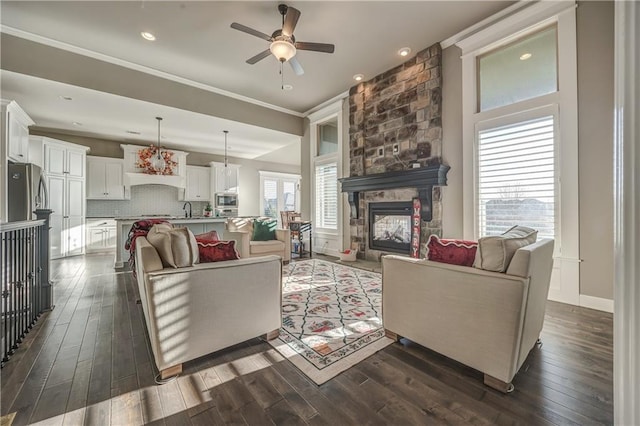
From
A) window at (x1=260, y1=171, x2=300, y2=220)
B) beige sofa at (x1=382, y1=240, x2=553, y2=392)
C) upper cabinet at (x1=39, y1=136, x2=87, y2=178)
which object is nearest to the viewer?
beige sofa at (x1=382, y1=240, x2=553, y2=392)

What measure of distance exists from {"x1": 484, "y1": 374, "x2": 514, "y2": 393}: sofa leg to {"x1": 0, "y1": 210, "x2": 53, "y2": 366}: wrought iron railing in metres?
3.10

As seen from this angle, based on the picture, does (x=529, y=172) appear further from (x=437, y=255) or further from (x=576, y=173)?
Answer: (x=437, y=255)

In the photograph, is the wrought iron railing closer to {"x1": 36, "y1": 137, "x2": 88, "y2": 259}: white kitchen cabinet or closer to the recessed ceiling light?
the recessed ceiling light

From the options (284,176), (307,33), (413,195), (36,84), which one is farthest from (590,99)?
(284,176)

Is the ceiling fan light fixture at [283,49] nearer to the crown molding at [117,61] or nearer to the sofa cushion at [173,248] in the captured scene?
the sofa cushion at [173,248]

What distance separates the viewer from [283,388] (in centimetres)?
158

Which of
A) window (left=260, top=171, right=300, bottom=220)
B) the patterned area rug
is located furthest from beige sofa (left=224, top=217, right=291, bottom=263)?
window (left=260, top=171, right=300, bottom=220)

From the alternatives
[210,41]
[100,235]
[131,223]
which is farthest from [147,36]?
[100,235]

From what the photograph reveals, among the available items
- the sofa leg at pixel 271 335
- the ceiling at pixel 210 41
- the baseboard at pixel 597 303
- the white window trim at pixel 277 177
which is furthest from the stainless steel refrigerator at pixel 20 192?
the baseboard at pixel 597 303

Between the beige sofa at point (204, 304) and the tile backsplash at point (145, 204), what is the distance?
6684 mm

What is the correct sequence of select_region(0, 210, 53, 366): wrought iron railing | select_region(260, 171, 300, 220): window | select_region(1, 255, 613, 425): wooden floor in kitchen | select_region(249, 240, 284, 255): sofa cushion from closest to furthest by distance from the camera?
select_region(1, 255, 613, 425): wooden floor in kitchen → select_region(0, 210, 53, 366): wrought iron railing → select_region(249, 240, 284, 255): sofa cushion → select_region(260, 171, 300, 220): window

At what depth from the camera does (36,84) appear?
3.73m

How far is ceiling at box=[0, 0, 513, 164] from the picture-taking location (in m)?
3.10

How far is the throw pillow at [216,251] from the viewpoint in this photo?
202 cm
